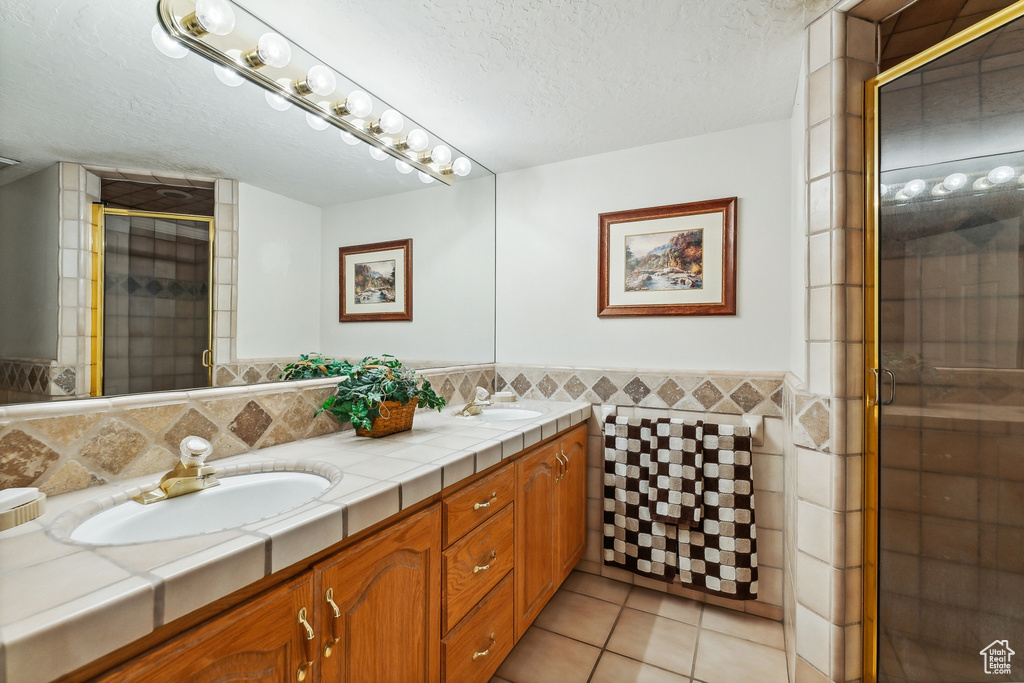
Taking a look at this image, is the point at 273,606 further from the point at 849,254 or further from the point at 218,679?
the point at 849,254

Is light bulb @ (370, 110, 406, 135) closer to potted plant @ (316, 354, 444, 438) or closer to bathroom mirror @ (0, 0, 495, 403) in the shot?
bathroom mirror @ (0, 0, 495, 403)

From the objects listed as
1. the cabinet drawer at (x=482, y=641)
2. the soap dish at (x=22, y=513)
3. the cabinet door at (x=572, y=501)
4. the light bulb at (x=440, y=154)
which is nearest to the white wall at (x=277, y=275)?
the soap dish at (x=22, y=513)

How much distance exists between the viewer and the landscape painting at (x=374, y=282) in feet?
6.12

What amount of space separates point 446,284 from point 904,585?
208cm

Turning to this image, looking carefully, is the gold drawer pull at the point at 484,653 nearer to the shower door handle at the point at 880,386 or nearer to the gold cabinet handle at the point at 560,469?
the gold cabinet handle at the point at 560,469

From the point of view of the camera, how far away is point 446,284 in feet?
7.78

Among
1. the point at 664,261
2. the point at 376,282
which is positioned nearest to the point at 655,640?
the point at 664,261

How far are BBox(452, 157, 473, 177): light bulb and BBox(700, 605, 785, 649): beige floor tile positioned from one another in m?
2.41

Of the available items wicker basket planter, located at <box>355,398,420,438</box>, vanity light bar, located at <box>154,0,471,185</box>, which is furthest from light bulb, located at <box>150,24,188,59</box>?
wicker basket planter, located at <box>355,398,420,438</box>

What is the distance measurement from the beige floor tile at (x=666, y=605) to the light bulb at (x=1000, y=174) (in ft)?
6.08

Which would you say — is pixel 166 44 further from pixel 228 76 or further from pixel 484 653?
pixel 484 653

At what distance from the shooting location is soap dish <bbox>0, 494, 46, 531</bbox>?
2.57ft

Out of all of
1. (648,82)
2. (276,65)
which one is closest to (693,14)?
(648,82)

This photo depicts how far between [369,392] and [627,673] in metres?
1.38
